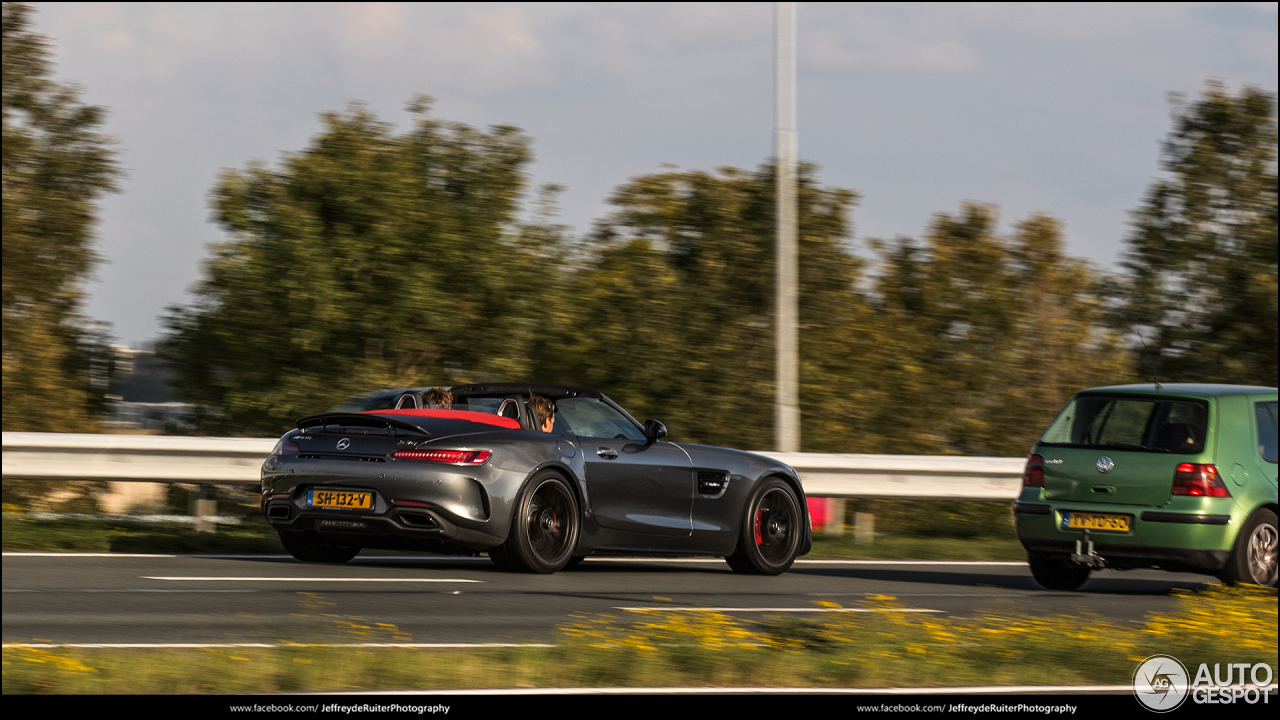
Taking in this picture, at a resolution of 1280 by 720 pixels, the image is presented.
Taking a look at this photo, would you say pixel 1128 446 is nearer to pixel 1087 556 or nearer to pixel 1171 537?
pixel 1171 537

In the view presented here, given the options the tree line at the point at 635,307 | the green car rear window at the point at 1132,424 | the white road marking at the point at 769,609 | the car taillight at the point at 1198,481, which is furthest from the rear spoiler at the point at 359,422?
the tree line at the point at 635,307

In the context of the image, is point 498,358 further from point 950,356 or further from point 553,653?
point 553,653

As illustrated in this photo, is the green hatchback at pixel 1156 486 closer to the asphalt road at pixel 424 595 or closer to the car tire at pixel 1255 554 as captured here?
the car tire at pixel 1255 554

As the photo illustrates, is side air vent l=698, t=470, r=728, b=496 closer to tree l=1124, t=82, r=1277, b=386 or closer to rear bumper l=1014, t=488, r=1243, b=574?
rear bumper l=1014, t=488, r=1243, b=574

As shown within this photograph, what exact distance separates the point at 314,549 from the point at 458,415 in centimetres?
→ 165

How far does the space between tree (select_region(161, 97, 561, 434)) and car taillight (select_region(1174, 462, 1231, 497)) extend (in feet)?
42.8

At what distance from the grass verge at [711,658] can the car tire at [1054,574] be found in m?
3.11

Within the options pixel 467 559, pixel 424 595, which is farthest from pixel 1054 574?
pixel 424 595

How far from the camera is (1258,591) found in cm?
987

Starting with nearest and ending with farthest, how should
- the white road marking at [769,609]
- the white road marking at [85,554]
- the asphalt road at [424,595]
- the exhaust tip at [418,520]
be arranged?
the asphalt road at [424,595] < the white road marking at [769,609] < the exhaust tip at [418,520] < the white road marking at [85,554]

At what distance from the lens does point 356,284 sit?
73.6 feet

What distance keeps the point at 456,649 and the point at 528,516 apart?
3381mm

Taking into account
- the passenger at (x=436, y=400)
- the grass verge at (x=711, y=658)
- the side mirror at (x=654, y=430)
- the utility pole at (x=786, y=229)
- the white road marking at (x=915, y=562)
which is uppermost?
the utility pole at (x=786, y=229)

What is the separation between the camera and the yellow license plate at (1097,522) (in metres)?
10.7
